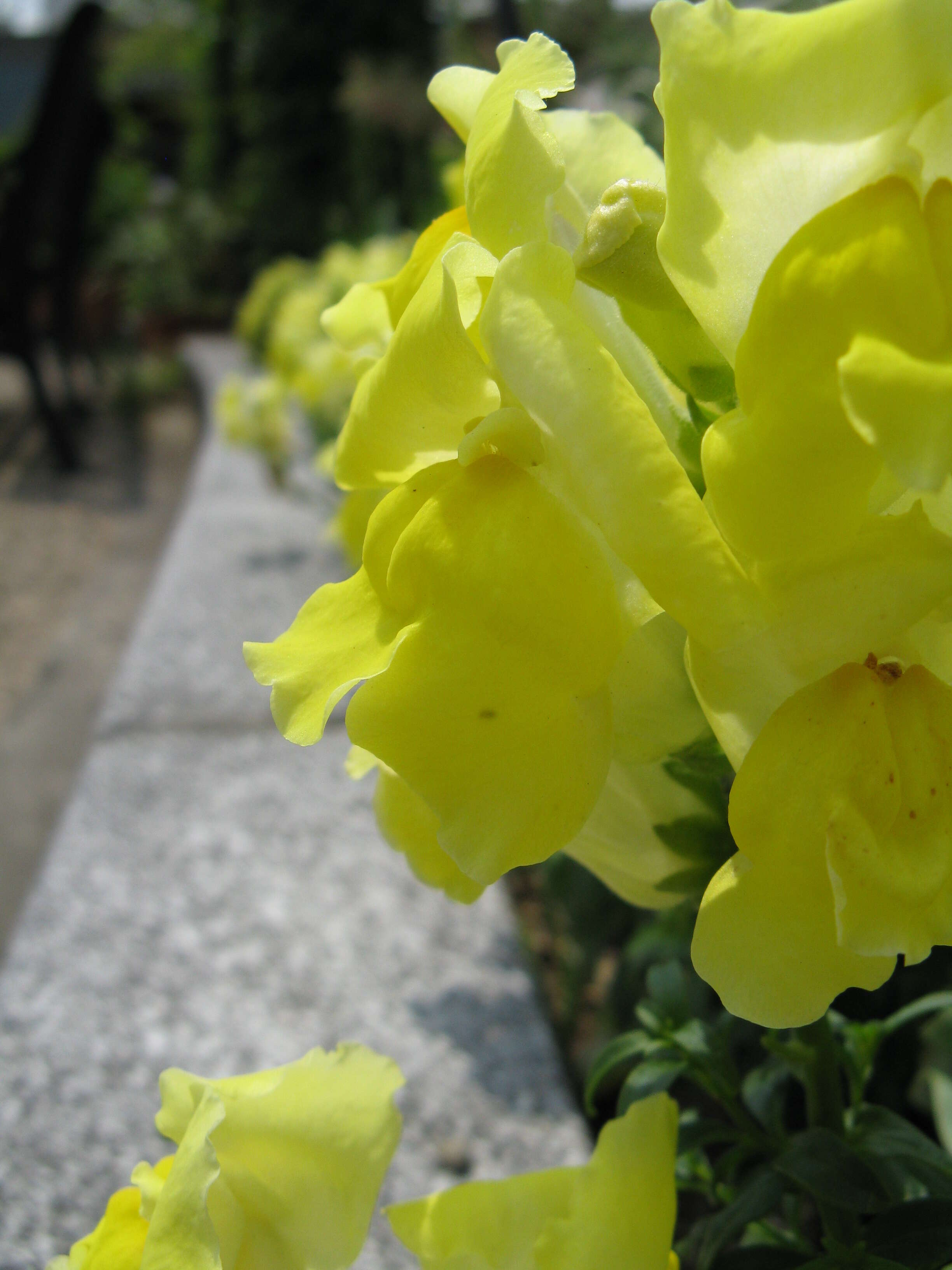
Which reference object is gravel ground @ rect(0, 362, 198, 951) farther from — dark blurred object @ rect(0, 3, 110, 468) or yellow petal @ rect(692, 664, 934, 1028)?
yellow petal @ rect(692, 664, 934, 1028)

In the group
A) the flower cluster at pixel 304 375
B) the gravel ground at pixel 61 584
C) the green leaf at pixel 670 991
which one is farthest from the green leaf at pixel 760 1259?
the flower cluster at pixel 304 375

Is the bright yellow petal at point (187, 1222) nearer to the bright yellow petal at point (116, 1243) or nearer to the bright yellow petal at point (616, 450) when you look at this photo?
the bright yellow petal at point (116, 1243)

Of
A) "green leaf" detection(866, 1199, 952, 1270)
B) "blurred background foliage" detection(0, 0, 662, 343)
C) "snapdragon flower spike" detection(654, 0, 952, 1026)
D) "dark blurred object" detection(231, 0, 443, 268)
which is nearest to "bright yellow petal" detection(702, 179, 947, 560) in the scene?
"snapdragon flower spike" detection(654, 0, 952, 1026)

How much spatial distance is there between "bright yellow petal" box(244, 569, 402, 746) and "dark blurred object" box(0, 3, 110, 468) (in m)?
5.03

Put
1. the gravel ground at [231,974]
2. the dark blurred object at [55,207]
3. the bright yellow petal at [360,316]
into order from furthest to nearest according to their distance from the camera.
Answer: the dark blurred object at [55,207] → the gravel ground at [231,974] → the bright yellow petal at [360,316]

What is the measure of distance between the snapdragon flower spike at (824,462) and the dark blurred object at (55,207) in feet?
16.8

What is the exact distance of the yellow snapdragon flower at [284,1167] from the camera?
454 millimetres

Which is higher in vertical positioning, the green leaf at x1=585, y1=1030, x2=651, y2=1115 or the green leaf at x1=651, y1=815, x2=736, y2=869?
the green leaf at x1=651, y1=815, x2=736, y2=869

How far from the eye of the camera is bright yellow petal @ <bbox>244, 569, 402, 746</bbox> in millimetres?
380

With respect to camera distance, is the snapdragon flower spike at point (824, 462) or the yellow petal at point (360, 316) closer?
the snapdragon flower spike at point (824, 462)

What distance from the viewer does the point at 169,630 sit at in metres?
2.33

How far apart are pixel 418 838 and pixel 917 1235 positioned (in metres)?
0.27

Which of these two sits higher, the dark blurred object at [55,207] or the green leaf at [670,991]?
the green leaf at [670,991]

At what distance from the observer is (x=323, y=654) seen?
15.6 inches
